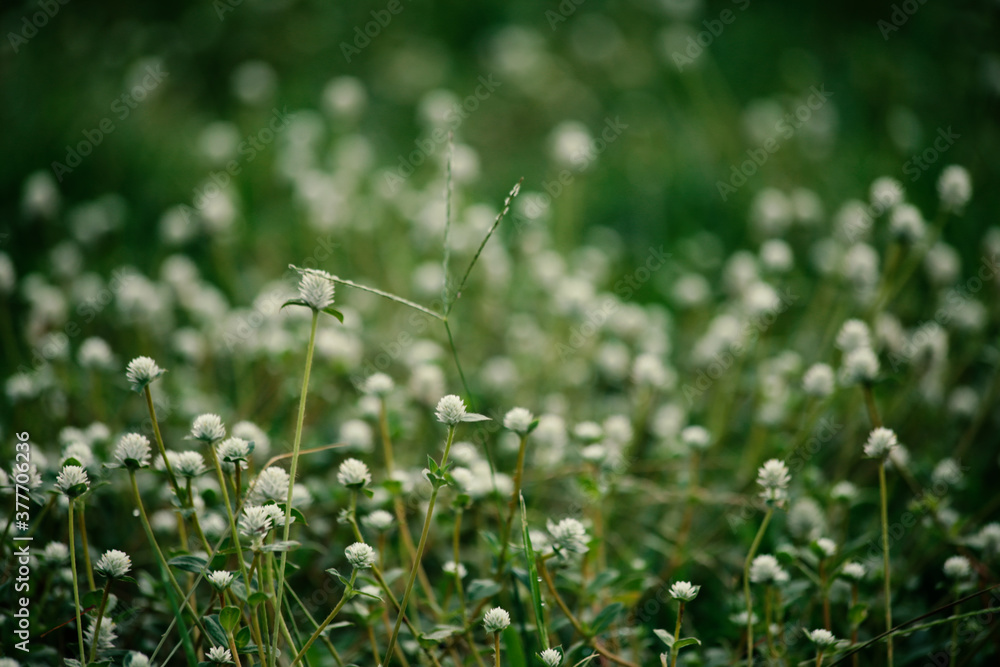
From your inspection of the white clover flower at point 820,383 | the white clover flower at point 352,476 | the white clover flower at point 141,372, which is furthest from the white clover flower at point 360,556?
the white clover flower at point 820,383

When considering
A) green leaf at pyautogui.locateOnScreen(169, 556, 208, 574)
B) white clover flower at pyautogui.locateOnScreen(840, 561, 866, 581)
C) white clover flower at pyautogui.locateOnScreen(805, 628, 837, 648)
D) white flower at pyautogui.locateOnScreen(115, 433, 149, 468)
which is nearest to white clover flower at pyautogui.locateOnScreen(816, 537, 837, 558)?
white clover flower at pyautogui.locateOnScreen(840, 561, 866, 581)

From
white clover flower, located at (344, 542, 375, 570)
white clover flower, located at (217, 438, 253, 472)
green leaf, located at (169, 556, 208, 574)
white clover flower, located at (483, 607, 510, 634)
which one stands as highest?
white clover flower, located at (217, 438, 253, 472)

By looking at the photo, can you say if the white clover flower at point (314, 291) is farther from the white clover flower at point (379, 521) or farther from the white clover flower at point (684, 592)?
the white clover flower at point (684, 592)

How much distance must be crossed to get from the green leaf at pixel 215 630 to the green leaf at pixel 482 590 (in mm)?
415

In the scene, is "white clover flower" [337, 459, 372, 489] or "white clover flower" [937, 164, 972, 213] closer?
"white clover flower" [337, 459, 372, 489]

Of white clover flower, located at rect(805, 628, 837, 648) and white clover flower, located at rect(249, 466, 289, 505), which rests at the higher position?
white clover flower, located at rect(249, 466, 289, 505)

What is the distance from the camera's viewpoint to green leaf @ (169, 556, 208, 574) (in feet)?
3.93

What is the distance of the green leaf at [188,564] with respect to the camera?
120 centimetres

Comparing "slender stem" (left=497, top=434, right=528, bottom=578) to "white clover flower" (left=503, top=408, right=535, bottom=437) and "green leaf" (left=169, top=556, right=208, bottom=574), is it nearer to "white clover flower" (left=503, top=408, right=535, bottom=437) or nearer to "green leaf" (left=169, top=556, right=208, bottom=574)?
"white clover flower" (left=503, top=408, right=535, bottom=437)

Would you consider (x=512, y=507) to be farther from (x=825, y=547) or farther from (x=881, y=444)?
(x=881, y=444)

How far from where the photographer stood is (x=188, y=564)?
121 centimetres

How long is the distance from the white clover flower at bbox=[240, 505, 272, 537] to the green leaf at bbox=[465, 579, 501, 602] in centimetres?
40

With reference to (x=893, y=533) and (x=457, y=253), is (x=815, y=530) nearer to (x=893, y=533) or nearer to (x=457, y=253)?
(x=893, y=533)

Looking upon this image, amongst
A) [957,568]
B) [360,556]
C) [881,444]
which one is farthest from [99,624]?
[957,568]
